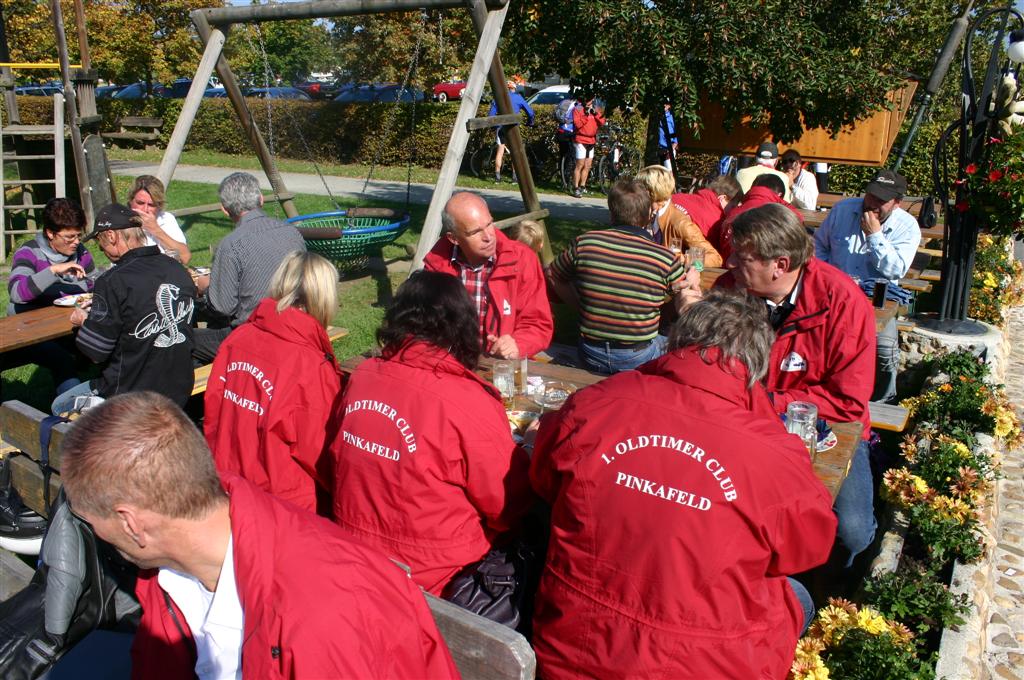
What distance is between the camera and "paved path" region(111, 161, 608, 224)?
1315 centimetres

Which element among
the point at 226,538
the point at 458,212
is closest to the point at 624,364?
the point at 458,212

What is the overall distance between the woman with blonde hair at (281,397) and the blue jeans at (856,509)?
223cm

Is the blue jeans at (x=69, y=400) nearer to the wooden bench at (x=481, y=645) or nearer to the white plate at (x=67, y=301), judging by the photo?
the white plate at (x=67, y=301)

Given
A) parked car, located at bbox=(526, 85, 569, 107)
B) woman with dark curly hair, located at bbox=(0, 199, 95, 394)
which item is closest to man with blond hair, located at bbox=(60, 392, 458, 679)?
woman with dark curly hair, located at bbox=(0, 199, 95, 394)

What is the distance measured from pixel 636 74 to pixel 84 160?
7538 millimetres

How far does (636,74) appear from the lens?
7344 millimetres

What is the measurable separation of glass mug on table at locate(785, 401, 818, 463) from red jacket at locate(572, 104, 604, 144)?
12.0 meters

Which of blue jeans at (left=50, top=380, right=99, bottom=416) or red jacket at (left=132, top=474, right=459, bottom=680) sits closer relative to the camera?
red jacket at (left=132, top=474, right=459, bottom=680)

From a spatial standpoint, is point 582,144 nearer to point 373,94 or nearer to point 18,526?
point 373,94

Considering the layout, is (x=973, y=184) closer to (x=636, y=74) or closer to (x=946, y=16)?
(x=636, y=74)

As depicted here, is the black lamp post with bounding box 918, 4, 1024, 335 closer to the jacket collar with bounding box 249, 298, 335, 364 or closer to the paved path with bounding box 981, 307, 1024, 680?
the paved path with bounding box 981, 307, 1024, 680

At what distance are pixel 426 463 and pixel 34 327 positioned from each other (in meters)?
3.70

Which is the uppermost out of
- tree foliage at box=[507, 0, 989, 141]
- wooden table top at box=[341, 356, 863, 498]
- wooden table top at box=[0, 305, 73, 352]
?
tree foliage at box=[507, 0, 989, 141]

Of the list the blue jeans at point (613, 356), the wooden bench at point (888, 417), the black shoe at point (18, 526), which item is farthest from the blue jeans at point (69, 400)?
the wooden bench at point (888, 417)
